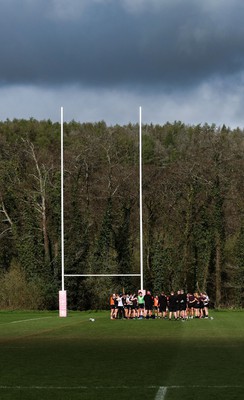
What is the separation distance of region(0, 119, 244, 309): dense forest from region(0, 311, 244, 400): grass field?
3900cm

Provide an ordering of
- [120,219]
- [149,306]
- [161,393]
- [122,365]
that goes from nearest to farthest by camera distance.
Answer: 1. [161,393]
2. [122,365]
3. [149,306]
4. [120,219]

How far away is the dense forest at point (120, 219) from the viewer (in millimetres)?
69875

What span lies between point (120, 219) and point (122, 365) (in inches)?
2283

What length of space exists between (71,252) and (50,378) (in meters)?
53.8

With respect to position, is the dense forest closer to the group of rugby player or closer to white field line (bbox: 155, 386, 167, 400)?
the group of rugby player

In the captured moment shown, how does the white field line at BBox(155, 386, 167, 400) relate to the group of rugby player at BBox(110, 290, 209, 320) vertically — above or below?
above

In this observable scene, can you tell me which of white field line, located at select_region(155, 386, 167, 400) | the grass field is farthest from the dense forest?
white field line, located at select_region(155, 386, 167, 400)

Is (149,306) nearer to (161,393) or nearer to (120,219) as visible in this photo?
(161,393)

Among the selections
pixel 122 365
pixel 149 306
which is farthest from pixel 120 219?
pixel 122 365

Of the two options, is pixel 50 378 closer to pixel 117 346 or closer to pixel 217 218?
pixel 117 346

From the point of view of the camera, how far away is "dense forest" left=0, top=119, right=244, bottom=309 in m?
69.9

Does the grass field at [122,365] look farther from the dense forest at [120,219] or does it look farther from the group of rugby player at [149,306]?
the dense forest at [120,219]

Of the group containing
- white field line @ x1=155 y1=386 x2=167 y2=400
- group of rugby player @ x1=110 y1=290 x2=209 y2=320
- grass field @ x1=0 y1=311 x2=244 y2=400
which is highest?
white field line @ x1=155 y1=386 x2=167 y2=400

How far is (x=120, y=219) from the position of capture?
248ft
